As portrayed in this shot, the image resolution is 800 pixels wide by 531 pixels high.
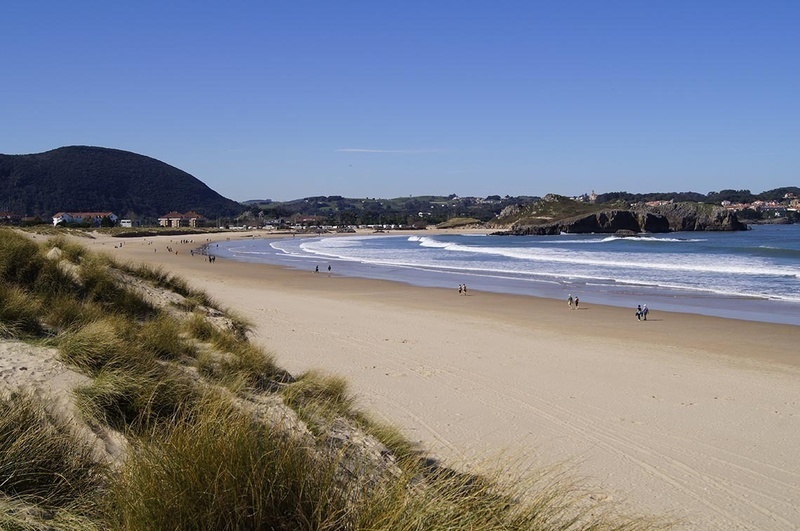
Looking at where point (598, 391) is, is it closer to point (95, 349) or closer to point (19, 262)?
point (95, 349)

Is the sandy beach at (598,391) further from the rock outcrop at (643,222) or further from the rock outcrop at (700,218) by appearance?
the rock outcrop at (700,218)

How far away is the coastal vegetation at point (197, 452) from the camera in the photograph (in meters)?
2.82

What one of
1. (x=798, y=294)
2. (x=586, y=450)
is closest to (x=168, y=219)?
(x=798, y=294)

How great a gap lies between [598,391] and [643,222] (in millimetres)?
103049

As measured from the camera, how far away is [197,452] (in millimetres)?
2902

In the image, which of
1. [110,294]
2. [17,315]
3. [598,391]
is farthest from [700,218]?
[17,315]

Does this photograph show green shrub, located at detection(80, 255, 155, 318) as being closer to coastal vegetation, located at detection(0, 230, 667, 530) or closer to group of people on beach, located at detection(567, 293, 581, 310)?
coastal vegetation, located at detection(0, 230, 667, 530)

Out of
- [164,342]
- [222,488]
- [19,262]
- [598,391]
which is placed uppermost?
[19,262]

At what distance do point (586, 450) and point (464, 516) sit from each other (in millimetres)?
4579

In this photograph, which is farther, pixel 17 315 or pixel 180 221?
pixel 180 221

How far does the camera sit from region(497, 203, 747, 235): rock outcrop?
10562 centimetres

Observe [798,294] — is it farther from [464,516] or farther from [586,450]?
[464,516]

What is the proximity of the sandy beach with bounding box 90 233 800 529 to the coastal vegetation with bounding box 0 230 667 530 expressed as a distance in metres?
1.17

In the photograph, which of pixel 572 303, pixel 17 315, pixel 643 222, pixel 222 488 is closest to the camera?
pixel 222 488
